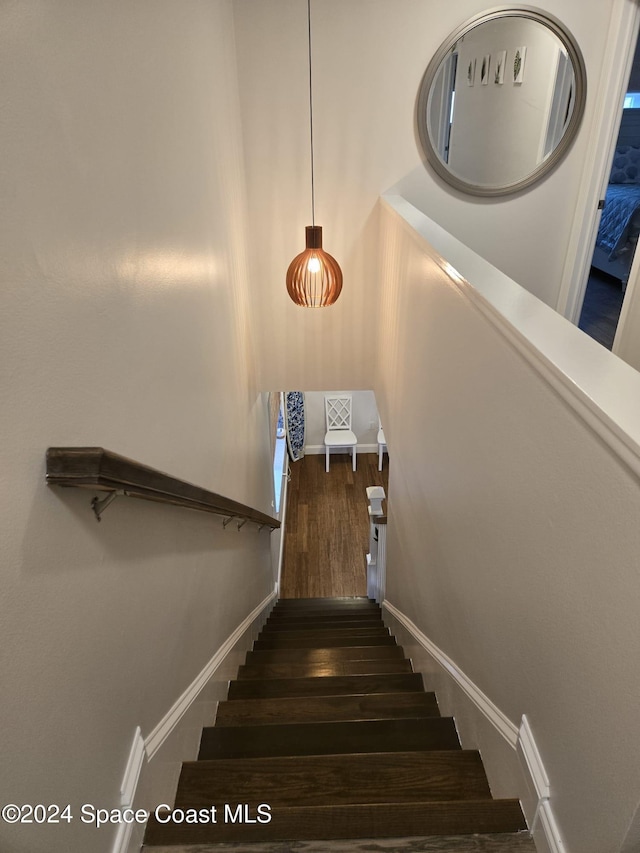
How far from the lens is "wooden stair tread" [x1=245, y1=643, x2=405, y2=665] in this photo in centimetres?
280

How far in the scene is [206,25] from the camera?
227cm

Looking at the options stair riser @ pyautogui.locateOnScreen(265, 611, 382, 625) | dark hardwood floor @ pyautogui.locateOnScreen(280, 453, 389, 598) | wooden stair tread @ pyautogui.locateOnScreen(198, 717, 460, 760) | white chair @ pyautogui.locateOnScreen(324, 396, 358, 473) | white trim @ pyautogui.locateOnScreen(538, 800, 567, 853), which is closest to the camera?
white trim @ pyautogui.locateOnScreen(538, 800, 567, 853)

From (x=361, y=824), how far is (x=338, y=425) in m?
6.17

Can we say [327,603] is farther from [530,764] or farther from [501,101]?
[501,101]

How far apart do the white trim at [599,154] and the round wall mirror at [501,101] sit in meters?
0.14

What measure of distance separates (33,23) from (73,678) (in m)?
1.12

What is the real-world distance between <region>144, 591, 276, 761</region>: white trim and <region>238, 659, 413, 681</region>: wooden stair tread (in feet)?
0.57

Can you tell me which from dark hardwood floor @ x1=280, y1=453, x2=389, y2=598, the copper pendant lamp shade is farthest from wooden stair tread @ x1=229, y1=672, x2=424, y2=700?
dark hardwood floor @ x1=280, y1=453, x2=389, y2=598

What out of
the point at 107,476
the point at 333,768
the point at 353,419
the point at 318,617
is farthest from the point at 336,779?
the point at 353,419

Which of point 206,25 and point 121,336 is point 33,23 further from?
point 206,25

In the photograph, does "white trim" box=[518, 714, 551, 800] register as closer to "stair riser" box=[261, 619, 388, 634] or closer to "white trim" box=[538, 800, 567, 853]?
"white trim" box=[538, 800, 567, 853]

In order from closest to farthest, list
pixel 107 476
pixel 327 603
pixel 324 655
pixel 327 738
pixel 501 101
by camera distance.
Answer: pixel 107 476
pixel 327 738
pixel 324 655
pixel 501 101
pixel 327 603

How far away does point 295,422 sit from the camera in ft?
23.6

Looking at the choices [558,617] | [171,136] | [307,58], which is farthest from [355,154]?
[558,617]
